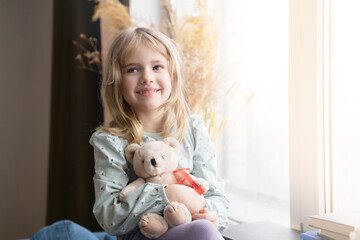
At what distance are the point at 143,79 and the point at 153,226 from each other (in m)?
0.45

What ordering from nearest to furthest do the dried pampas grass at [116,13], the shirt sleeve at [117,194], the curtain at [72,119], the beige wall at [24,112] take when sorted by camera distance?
the shirt sleeve at [117,194] → the dried pampas grass at [116,13] → the curtain at [72,119] → the beige wall at [24,112]

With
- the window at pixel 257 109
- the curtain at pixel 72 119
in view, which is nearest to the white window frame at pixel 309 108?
the window at pixel 257 109

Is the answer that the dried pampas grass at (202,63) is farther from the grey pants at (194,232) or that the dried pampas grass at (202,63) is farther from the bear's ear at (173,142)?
the grey pants at (194,232)

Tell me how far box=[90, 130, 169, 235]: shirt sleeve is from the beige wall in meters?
2.03

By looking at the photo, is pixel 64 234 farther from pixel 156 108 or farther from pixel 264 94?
pixel 264 94

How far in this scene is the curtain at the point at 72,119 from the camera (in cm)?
274

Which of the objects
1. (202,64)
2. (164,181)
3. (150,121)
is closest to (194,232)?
(164,181)

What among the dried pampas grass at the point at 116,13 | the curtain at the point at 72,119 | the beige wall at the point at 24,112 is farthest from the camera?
the beige wall at the point at 24,112

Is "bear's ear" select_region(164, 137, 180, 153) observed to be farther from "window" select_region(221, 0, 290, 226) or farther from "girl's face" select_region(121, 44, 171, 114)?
"window" select_region(221, 0, 290, 226)

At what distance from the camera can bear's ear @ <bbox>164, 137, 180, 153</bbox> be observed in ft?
3.88

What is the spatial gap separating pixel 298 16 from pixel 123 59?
2.30 ft

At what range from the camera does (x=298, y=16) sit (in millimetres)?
1467

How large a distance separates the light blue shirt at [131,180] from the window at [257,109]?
53 cm

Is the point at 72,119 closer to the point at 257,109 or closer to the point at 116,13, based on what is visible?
the point at 116,13
